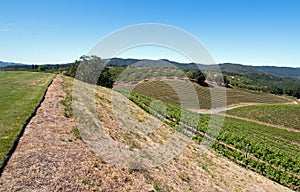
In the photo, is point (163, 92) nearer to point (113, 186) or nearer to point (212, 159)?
point (212, 159)

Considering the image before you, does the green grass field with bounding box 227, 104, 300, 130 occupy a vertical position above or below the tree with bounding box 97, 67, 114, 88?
below

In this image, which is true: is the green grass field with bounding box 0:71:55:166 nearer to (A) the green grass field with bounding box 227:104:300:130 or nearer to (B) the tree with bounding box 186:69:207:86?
(A) the green grass field with bounding box 227:104:300:130

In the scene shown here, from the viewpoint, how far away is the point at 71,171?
29.2 ft

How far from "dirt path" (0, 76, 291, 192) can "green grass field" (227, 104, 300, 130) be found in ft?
201

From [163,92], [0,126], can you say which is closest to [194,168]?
[0,126]

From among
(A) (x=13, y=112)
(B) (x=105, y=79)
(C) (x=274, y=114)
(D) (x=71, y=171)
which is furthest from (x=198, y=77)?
(D) (x=71, y=171)

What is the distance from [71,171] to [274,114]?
78382 mm

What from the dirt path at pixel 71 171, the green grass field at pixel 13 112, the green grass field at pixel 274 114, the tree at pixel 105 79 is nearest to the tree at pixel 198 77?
the green grass field at pixel 274 114

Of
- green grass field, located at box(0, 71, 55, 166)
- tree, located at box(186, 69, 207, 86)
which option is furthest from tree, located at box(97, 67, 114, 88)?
tree, located at box(186, 69, 207, 86)

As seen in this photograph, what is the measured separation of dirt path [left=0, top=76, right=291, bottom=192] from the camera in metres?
8.02

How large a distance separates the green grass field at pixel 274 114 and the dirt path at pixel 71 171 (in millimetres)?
61184

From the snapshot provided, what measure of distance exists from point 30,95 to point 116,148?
9.25 m

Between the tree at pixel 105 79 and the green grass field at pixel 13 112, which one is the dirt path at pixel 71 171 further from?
the tree at pixel 105 79

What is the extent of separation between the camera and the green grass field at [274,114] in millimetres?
69113
